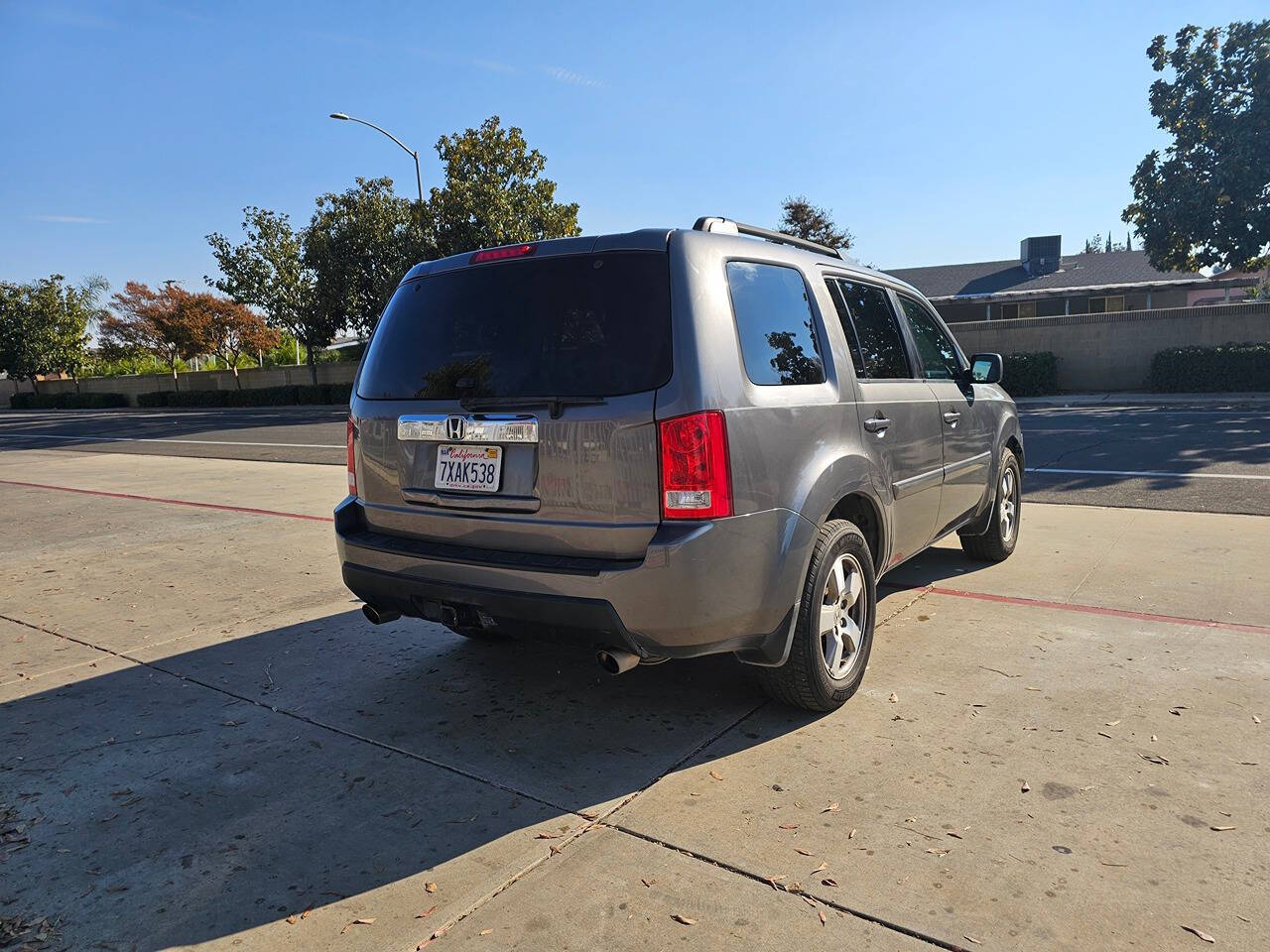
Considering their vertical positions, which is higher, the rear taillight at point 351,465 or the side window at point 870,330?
the side window at point 870,330

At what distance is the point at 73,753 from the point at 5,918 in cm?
120

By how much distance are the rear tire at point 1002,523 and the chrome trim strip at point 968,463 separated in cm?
31

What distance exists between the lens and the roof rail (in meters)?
3.66

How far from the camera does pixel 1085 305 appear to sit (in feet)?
121

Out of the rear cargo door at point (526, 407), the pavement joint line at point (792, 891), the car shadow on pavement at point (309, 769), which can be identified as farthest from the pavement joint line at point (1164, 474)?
the pavement joint line at point (792, 891)

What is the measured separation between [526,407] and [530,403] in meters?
0.03

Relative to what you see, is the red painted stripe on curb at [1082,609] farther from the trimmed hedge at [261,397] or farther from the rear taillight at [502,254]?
the trimmed hedge at [261,397]

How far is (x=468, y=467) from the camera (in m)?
3.56

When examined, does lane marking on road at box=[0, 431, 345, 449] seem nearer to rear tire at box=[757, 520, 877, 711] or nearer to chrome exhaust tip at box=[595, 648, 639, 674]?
rear tire at box=[757, 520, 877, 711]

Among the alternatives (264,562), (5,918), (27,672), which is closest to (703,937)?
(5,918)

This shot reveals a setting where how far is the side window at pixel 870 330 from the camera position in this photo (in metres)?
4.27

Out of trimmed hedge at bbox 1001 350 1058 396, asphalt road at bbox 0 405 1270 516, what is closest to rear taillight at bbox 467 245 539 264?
asphalt road at bbox 0 405 1270 516

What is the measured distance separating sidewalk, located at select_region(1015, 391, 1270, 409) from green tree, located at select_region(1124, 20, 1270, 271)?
5618 millimetres

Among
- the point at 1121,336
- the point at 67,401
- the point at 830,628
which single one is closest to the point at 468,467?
the point at 830,628
